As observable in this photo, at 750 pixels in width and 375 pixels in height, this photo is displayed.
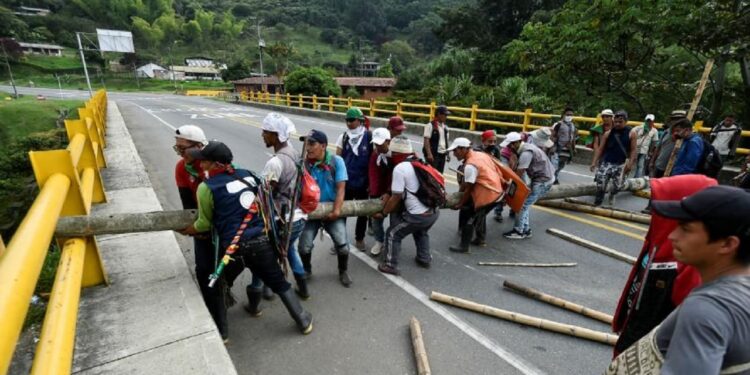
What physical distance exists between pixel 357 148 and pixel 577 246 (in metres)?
3.09

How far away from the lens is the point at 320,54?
373ft

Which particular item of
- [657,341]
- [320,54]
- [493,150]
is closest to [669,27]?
[493,150]

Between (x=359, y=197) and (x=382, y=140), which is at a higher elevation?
(x=382, y=140)

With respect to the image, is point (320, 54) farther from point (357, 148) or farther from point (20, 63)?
point (357, 148)

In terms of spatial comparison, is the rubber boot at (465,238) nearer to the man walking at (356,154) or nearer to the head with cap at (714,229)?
the man walking at (356,154)

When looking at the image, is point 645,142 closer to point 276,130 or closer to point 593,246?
point 593,246

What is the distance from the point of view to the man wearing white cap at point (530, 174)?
16.5 ft

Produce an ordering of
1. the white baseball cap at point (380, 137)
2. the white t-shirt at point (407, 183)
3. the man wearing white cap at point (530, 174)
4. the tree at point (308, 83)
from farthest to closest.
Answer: the tree at point (308, 83) < the man wearing white cap at point (530, 174) < the white baseball cap at point (380, 137) < the white t-shirt at point (407, 183)

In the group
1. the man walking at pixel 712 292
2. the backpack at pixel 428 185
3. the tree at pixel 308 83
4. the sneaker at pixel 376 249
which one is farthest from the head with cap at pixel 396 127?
the tree at pixel 308 83

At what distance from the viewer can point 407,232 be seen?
13.5ft

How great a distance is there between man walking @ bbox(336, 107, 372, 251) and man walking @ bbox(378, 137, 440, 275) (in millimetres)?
639

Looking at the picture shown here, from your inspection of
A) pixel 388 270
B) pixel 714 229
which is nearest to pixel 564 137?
pixel 388 270

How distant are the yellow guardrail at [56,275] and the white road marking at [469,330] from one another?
2.60 metres

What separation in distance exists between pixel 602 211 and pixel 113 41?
37067 mm
